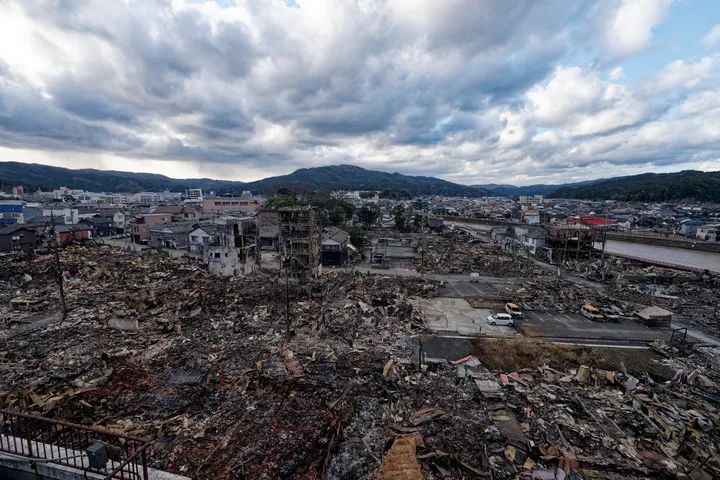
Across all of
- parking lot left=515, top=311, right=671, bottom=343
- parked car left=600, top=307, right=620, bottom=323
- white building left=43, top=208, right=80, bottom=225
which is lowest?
parking lot left=515, top=311, right=671, bottom=343

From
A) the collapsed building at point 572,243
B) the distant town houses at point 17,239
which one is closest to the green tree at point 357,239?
the collapsed building at point 572,243

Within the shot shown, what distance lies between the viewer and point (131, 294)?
22062 millimetres

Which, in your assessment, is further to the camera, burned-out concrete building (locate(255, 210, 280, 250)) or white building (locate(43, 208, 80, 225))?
white building (locate(43, 208, 80, 225))

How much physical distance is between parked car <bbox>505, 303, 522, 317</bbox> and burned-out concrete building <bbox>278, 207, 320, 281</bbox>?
1624 cm

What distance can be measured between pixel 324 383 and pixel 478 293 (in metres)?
18.2

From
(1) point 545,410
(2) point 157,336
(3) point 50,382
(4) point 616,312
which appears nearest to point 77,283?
(2) point 157,336

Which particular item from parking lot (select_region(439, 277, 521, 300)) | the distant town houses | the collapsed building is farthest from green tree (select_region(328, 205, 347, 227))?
the distant town houses

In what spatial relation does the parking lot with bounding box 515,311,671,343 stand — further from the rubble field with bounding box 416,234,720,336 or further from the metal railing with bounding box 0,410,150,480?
the metal railing with bounding box 0,410,150,480

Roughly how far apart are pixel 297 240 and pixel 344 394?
735 inches

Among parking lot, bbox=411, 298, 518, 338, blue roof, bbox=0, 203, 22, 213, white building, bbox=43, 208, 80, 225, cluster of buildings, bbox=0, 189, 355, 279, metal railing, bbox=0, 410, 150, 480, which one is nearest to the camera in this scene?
metal railing, bbox=0, 410, 150, 480

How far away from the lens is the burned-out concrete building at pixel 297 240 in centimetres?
2806

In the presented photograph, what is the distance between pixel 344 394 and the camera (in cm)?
1118

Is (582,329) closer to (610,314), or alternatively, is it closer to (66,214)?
(610,314)

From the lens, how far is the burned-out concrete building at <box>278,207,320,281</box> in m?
28.1
